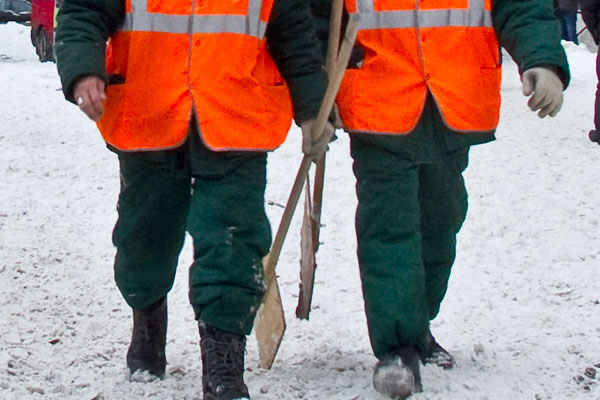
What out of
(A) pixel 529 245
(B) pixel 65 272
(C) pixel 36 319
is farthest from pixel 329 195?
(C) pixel 36 319

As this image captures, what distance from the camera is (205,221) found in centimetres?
297

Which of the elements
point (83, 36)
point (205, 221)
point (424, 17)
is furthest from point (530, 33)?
point (83, 36)

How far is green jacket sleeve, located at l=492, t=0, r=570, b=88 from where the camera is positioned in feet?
10.5

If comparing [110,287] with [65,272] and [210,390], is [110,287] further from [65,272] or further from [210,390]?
[210,390]

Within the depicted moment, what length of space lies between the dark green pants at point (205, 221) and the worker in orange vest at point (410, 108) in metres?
0.41

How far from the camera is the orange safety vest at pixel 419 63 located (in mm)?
3275

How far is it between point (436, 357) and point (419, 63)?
94cm

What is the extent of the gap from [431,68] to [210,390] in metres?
1.15

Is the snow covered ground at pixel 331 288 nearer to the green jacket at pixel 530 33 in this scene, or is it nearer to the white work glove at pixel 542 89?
the white work glove at pixel 542 89

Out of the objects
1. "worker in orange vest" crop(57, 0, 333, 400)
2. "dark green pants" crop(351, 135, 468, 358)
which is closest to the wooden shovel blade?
"dark green pants" crop(351, 135, 468, 358)

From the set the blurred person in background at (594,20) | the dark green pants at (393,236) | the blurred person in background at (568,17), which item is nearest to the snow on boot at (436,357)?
the dark green pants at (393,236)

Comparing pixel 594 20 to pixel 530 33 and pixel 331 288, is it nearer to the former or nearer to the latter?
pixel 331 288

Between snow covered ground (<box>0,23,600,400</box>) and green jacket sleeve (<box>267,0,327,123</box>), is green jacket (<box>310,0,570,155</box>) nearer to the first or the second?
green jacket sleeve (<box>267,0,327,123</box>)

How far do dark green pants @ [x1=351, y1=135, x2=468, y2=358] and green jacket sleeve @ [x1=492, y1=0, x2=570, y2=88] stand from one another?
374mm
